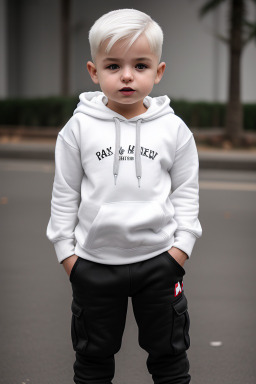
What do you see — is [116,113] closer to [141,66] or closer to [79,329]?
[141,66]

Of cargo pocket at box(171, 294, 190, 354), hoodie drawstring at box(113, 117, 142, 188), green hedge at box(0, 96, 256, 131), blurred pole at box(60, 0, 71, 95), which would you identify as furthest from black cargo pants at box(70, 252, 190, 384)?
blurred pole at box(60, 0, 71, 95)

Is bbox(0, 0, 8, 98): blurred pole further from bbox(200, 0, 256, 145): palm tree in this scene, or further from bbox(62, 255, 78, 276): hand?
bbox(62, 255, 78, 276): hand

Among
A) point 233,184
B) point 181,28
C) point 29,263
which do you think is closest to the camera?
point 29,263

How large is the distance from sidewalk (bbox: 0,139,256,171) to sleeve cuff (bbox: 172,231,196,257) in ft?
36.5

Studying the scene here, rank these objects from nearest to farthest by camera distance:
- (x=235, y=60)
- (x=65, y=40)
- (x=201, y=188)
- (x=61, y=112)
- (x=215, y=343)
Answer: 1. (x=215, y=343)
2. (x=201, y=188)
3. (x=235, y=60)
4. (x=61, y=112)
5. (x=65, y=40)

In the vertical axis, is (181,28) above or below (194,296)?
above

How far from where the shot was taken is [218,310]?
16.2ft

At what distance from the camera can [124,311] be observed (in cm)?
287

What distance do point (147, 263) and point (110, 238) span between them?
0.16 metres

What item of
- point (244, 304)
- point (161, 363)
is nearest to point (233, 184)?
point (244, 304)

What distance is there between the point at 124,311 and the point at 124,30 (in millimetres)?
982

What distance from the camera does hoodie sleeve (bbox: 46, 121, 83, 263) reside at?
280cm

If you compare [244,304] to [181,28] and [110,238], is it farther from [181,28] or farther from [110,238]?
[181,28]

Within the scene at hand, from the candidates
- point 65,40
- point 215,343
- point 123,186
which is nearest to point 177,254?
point 123,186
